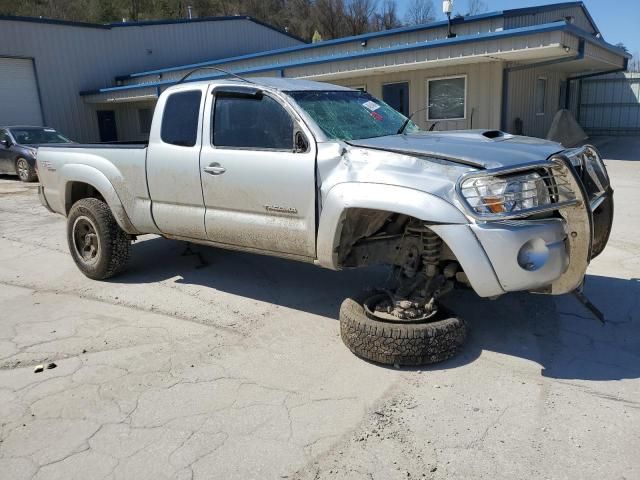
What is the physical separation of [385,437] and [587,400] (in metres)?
1.28

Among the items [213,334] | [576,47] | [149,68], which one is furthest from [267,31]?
[213,334]

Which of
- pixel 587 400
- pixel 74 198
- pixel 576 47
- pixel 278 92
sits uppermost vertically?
pixel 576 47

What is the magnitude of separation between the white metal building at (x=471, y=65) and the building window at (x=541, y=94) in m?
0.03

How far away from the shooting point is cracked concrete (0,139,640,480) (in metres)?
2.71

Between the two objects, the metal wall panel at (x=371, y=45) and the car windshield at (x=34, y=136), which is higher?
the metal wall panel at (x=371, y=45)

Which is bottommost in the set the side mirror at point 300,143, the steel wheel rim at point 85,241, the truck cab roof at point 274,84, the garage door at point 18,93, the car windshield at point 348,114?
the steel wheel rim at point 85,241

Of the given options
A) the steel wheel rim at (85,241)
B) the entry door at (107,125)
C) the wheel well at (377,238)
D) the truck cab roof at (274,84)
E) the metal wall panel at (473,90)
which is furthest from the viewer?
the entry door at (107,125)

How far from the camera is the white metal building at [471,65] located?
12.7 meters

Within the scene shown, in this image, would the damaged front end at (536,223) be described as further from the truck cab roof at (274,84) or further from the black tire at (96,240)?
the black tire at (96,240)

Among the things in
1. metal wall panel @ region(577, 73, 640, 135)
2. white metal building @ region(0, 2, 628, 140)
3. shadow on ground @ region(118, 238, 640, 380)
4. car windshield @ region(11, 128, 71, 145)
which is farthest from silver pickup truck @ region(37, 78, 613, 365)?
metal wall panel @ region(577, 73, 640, 135)

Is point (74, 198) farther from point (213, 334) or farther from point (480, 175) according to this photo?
point (480, 175)

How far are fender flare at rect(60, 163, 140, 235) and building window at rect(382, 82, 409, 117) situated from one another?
12.2 m

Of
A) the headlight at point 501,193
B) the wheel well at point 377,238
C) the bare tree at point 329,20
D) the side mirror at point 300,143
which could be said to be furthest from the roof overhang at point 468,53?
the bare tree at point 329,20

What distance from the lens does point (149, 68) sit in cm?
2702
